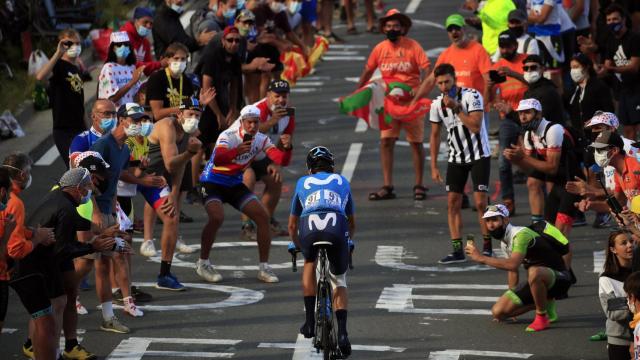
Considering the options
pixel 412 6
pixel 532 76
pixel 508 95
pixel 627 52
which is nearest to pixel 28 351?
pixel 532 76

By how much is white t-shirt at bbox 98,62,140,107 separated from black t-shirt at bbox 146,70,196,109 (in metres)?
0.68

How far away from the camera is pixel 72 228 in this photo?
13.3m

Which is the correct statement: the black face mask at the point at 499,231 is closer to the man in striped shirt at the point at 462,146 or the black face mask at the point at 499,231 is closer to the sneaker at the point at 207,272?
the man in striped shirt at the point at 462,146

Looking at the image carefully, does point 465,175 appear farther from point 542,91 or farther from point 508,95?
point 508,95

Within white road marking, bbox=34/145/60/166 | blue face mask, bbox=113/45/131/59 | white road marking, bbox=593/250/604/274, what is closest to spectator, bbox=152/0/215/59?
white road marking, bbox=34/145/60/166

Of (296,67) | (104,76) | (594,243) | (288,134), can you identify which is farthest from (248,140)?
(296,67)

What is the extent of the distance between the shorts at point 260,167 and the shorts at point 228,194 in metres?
1.15

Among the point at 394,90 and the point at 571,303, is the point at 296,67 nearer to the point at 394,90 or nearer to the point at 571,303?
the point at 394,90

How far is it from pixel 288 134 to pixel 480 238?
109 inches

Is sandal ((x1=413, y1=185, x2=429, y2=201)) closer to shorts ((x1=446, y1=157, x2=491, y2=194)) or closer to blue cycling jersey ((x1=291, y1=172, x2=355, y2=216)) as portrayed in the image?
shorts ((x1=446, y1=157, x2=491, y2=194))

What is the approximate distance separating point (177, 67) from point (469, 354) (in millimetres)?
5605

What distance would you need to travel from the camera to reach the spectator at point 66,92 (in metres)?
17.8

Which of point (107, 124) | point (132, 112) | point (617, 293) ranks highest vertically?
point (132, 112)

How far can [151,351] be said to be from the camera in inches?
556
